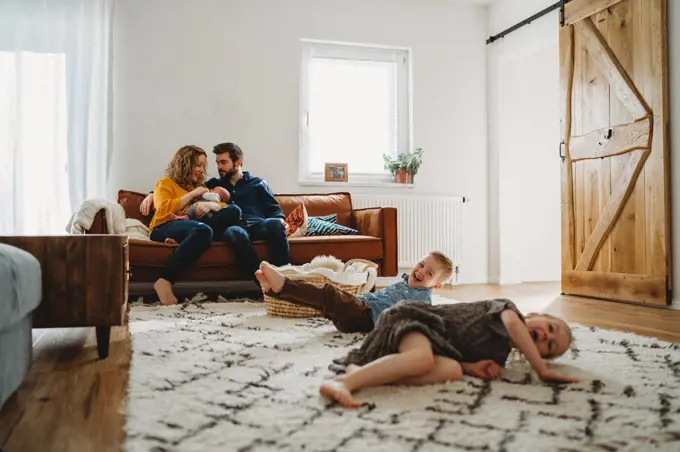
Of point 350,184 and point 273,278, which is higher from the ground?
point 350,184

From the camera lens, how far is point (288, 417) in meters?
1.17

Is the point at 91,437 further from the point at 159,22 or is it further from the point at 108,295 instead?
the point at 159,22

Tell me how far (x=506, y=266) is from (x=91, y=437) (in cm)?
447

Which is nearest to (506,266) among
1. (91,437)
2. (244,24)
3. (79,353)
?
(244,24)

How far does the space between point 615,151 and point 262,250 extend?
2430mm

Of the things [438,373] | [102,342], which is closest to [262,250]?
[102,342]

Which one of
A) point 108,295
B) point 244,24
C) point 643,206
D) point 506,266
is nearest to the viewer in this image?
point 108,295

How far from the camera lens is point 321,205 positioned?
4.24 metres

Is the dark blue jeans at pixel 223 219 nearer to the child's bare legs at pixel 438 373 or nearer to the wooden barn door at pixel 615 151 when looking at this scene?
the child's bare legs at pixel 438 373

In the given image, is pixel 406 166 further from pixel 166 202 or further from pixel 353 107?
pixel 166 202

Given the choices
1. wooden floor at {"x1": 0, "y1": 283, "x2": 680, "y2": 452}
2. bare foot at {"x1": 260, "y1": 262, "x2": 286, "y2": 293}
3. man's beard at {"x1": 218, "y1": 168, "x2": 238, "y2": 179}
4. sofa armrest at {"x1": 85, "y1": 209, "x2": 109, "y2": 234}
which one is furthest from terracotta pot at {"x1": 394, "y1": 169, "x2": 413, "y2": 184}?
bare foot at {"x1": 260, "y1": 262, "x2": 286, "y2": 293}

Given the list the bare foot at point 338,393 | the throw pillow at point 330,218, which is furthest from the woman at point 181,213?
the bare foot at point 338,393

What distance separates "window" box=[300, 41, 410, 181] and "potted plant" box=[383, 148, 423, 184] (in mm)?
153

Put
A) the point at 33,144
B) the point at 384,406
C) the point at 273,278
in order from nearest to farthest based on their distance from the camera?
1. the point at 384,406
2. the point at 273,278
3. the point at 33,144
